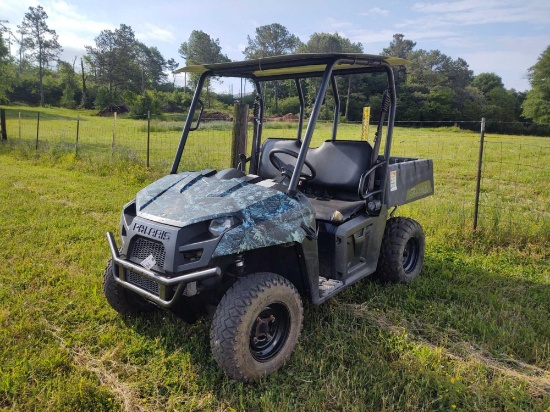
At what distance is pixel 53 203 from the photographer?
664 cm

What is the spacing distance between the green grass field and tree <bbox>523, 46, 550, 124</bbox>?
51.4 m

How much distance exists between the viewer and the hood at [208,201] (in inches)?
102

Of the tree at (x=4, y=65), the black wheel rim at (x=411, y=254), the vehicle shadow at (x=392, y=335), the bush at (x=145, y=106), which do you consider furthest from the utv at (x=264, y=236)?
the bush at (x=145, y=106)

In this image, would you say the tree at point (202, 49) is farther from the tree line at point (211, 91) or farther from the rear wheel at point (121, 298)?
the rear wheel at point (121, 298)

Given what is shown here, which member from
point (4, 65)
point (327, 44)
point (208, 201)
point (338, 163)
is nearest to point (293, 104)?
point (338, 163)

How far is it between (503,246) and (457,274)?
3.70 feet

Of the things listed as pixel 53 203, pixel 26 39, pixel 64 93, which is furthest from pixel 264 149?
pixel 26 39

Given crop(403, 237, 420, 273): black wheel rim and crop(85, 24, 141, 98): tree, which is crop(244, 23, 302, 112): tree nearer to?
crop(85, 24, 141, 98): tree

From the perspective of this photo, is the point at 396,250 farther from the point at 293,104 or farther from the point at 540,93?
the point at 540,93

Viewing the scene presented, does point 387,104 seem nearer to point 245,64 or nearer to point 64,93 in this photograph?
point 245,64

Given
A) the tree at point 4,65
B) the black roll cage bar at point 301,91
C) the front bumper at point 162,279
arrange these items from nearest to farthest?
the front bumper at point 162,279, the black roll cage bar at point 301,91, the tree at point 4,65

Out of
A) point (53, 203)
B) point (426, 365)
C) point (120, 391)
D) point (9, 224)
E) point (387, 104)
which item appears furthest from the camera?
point (53, 203)

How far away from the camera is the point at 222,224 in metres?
2.55

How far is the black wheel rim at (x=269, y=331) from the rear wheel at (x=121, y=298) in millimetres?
1014
